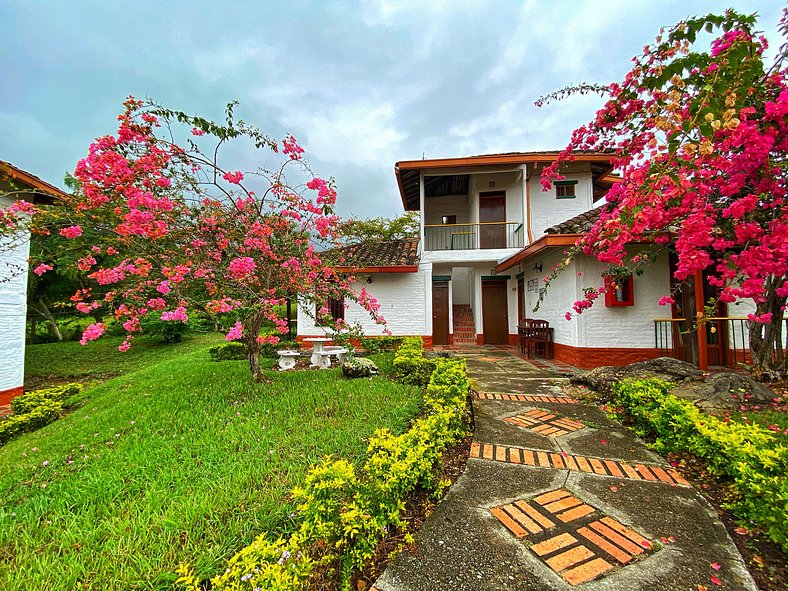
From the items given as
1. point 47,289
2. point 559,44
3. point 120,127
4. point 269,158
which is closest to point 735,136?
point 559,44

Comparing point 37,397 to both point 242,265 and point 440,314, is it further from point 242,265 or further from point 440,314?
point 440,314

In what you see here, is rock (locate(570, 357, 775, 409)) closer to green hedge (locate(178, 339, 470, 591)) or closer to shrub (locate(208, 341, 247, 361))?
green hedge (locate(178, 339, 470, 591))

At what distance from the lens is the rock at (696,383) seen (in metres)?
3.94

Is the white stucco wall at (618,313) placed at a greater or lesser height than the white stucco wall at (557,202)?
lesser

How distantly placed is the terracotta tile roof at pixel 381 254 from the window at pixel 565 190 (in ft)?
17.4

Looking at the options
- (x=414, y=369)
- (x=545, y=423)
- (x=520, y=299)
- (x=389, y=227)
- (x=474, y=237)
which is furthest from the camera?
(x=389, y=227)

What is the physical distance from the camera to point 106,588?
4.99 feet

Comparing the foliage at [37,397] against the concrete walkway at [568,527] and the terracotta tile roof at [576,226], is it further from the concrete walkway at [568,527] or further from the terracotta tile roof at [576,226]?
the terracotta tile roof at [576,226]

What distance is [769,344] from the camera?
5000 millimetres

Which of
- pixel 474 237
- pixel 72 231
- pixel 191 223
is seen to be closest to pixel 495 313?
pixel 474 237

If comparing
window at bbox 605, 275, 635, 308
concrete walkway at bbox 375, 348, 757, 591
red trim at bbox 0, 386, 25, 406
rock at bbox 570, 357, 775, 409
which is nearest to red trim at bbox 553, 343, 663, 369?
window at bbox 605, 275, 635, 308

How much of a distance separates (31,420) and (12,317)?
2757mm

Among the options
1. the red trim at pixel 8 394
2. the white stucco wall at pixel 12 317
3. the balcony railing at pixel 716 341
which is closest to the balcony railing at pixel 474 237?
the balcony railing at pixel 716 341

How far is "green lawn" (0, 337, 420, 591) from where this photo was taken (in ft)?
5.69
